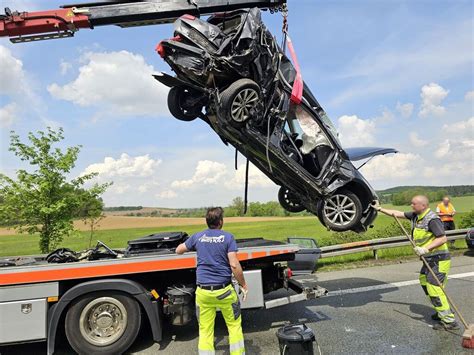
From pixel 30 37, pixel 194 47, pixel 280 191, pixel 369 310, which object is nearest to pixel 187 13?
pixel 194 47

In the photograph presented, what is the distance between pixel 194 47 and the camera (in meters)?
4.82

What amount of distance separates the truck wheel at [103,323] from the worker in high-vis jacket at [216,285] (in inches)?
45.6

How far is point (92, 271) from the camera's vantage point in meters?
4.45

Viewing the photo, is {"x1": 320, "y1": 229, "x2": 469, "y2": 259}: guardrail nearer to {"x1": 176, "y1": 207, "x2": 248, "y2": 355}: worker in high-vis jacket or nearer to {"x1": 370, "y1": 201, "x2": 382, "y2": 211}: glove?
{"x1": 370, "y1": 201, "x2": 382, "y2": 211}: glove

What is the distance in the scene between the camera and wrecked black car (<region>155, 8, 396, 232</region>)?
4.84 meters

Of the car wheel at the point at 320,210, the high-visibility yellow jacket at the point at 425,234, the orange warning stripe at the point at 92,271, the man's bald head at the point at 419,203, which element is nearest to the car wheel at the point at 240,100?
the car wheel at the point at 320,210

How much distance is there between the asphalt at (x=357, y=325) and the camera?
4.42 metres

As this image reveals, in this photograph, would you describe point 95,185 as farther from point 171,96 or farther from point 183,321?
point 183,321

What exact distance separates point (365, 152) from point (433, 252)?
5.87 ft

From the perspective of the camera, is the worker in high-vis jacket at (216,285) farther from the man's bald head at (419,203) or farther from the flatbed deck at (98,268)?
the man's bald head at (419,203)

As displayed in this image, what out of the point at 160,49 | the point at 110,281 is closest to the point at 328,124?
the point at 160,49

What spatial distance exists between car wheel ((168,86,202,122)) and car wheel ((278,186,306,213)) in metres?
2.09

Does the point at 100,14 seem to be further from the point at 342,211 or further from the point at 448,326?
the point at 448,326

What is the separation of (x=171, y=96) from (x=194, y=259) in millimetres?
2543
